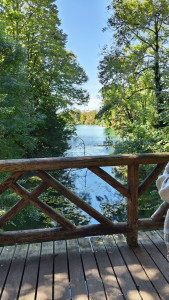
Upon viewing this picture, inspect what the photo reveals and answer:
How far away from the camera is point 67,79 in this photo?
12.9 m

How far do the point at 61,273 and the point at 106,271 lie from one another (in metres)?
0.34

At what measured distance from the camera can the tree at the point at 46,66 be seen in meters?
10.8

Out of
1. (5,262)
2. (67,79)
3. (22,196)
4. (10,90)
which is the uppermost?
(67,79)

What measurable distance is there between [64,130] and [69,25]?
21.8 ft

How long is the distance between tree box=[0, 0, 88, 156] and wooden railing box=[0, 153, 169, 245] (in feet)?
27.6

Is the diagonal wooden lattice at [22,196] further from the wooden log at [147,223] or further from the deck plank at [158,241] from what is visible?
the deck plank at [158,241]

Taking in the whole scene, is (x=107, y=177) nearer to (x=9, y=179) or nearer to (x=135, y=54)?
(x=9, y=179)

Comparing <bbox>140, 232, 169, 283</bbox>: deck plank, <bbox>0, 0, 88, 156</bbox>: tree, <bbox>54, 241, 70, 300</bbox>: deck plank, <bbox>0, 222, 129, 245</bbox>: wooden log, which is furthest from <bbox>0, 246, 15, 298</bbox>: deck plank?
<bbox>0, 0, 88, 156</bbox>: tree

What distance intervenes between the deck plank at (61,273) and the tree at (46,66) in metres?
8.46

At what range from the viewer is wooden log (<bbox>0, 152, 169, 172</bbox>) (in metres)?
1.75

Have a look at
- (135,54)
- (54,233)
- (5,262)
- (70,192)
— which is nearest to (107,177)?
(70,192)

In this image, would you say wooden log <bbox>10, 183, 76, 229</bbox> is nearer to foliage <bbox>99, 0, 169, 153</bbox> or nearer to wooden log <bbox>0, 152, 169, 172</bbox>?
wooden log <bbox>0, 152, 169, 172</bbox>

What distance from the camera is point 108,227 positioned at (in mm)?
2066

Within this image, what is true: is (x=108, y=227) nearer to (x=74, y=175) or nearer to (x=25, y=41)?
(x=74, y=175)
